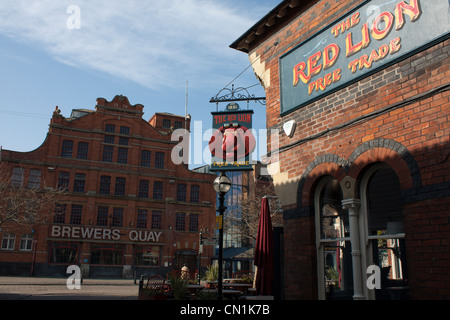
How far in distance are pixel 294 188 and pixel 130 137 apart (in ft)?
112

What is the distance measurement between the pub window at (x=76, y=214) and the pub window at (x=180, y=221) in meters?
9.66

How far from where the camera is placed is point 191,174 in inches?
1684

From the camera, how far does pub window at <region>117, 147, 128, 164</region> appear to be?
40188 mm

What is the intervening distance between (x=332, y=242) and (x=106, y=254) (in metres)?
33.0

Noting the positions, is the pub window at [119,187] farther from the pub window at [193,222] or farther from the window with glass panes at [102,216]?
the pub window at [193,222]

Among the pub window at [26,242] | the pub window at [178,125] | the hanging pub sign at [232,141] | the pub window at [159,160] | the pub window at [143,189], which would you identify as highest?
the pub window at [178,125]

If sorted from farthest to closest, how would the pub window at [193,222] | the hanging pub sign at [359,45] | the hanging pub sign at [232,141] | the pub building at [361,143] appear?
the pub window at [193,222] < the hanging pub sign at [232,141] < the hanging pub sign at [359,45] < the pub building at [361,143]

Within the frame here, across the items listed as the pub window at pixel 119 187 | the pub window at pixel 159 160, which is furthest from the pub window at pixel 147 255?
the pub window at pixel 159 160

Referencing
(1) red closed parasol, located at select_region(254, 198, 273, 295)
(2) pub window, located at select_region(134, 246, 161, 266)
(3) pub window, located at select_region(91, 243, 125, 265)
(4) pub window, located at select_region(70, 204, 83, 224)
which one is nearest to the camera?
(1) red closed parasol, located at select_region(254, 198, 273, 295)

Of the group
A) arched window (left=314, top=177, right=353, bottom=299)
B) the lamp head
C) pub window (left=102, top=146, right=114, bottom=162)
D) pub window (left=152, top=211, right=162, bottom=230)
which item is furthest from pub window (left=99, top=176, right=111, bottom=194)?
arched window (left=314, top=177, right=353, bottom=299)

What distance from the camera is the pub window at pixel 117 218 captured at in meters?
38.2

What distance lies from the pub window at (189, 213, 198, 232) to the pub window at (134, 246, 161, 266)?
13.8 ft

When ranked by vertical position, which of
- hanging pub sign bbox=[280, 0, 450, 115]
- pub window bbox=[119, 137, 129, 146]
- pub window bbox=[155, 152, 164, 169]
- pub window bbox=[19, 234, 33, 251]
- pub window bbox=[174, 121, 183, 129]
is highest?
pub window bbox=[174, 121, 183, 129]

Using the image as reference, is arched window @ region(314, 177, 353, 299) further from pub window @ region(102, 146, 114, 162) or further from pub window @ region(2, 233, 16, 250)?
pub window @ region(102, 146, 114, 162)
